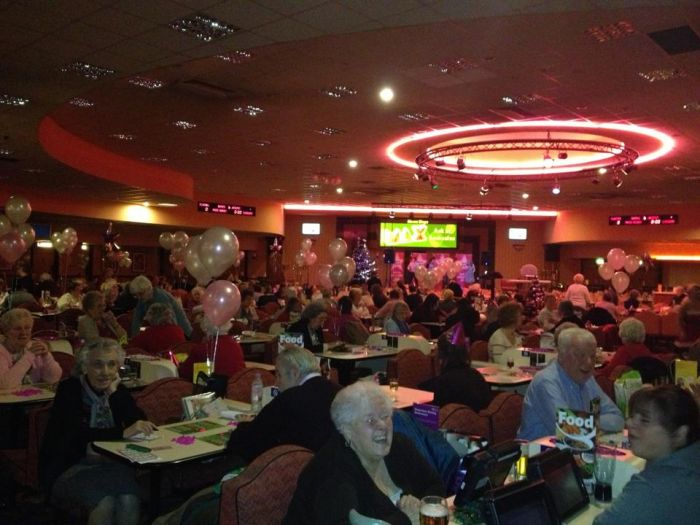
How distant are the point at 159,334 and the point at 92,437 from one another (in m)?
3.38

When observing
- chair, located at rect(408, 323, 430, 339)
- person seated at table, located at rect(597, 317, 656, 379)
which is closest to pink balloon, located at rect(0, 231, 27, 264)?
chair, located at rect(408, 323, 430, 339)

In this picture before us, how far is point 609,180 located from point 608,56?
9.40 meters

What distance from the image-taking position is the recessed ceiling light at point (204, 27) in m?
5.18

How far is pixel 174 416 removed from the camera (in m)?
4.73

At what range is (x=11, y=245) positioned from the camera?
10.9 m

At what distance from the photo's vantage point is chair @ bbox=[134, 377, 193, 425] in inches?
180

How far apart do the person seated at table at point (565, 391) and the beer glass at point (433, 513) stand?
1805 mm

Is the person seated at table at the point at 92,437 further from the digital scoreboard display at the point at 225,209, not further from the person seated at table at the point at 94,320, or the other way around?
the digital scoreboard display at the point at 225,209

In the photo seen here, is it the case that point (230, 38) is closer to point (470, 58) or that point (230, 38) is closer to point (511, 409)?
point (470, 58)

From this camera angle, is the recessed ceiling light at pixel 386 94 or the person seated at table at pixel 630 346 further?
the recessed ceiling light at pixel 386 94

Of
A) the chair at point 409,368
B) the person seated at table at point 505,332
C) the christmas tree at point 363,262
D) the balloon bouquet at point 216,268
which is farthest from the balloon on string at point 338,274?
the christmas tree at point 363,262

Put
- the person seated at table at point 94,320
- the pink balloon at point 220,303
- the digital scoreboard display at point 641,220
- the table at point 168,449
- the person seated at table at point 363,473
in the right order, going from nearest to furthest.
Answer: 1. the person seated at table at point 363,473
2. the table at point 168,449
3. the pink balloon at point 220,303
4. the person seated at table at point 94,320
5. the digital scoreboard display at point 641,220

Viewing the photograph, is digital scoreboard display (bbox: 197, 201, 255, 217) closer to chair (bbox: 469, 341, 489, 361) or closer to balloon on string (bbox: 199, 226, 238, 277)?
balloon on string (bbox: 199, 226, 238, 277)

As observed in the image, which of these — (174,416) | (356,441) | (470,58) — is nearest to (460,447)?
(356,441)
